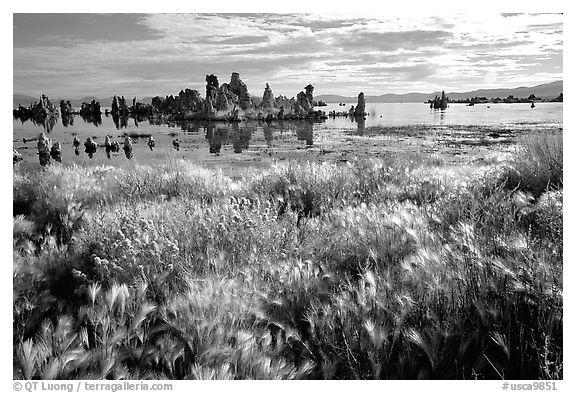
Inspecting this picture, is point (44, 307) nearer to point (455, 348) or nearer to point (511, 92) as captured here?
point (455, 348)

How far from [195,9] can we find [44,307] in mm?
2778

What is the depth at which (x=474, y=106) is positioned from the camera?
223 inches

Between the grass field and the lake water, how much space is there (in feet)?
5.11

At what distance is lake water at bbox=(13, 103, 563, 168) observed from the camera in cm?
539

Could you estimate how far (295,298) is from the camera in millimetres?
2812

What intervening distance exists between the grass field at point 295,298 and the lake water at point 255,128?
156cm

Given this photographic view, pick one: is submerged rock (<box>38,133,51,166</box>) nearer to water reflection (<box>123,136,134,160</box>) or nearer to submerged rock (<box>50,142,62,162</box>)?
submerged rock (<box>50,142,62,162</box>)

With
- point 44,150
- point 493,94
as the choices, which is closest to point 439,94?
point 493,94

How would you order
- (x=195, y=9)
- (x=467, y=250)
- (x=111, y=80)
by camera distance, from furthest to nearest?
(x=111, y=80) < (x=195, y=9) < (x=467, y=250)

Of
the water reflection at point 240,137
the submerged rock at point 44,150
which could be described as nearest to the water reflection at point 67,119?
the submerged rock at point 44,150

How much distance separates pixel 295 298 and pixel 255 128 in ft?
17.9

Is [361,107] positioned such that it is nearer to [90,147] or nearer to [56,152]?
[56,152]
